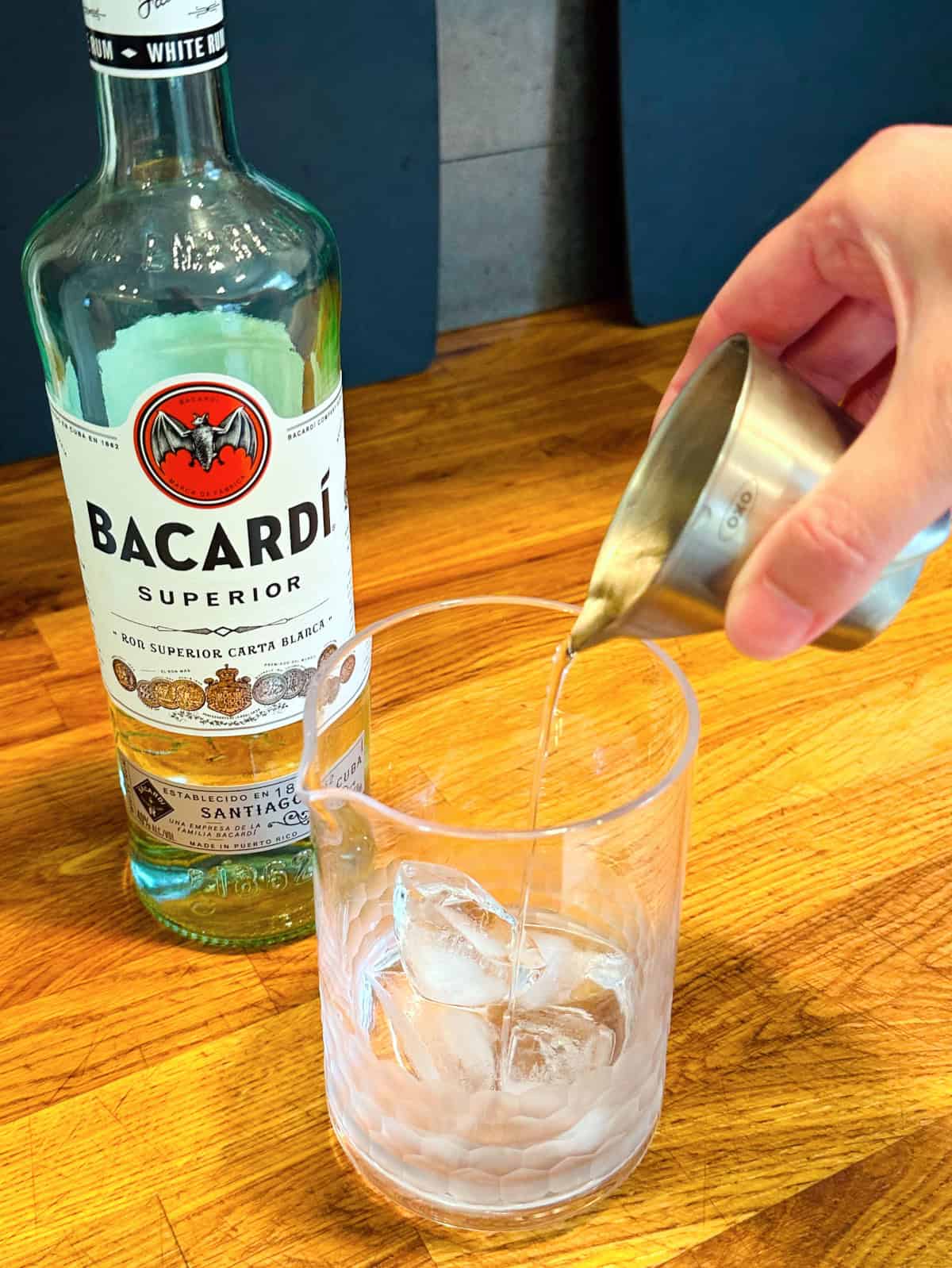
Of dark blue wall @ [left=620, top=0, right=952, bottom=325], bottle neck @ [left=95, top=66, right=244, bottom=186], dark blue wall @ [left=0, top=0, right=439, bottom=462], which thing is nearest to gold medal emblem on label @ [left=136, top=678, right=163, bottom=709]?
bottle neck @ [left=95, top=66, right=244, bottom=186]

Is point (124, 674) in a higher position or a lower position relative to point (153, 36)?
lower

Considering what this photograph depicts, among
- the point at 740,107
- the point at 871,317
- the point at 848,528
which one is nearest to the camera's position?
the point at 848,528

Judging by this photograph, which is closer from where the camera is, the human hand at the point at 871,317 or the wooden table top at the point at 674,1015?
the human hand at the point at 871,317

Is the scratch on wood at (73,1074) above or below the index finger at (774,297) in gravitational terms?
below

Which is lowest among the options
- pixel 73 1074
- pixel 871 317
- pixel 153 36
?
pixel 73 1074

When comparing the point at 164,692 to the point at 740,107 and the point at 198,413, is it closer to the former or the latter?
the point at 198,413

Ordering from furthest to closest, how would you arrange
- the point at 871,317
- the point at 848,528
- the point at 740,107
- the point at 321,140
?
1. the point at 740,107
2. the point at 321,140
3. the point at 871,317
4. the point at 848,528

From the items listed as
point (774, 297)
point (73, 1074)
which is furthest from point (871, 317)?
point (73, 1074)

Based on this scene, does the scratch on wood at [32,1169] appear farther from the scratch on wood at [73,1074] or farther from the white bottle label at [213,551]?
the white bottle label at [213,551]

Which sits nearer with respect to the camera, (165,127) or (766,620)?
(766,620)

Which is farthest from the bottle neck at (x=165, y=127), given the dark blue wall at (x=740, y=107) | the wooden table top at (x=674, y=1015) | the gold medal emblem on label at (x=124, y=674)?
the dark blue wall at (x=740, y=107)
